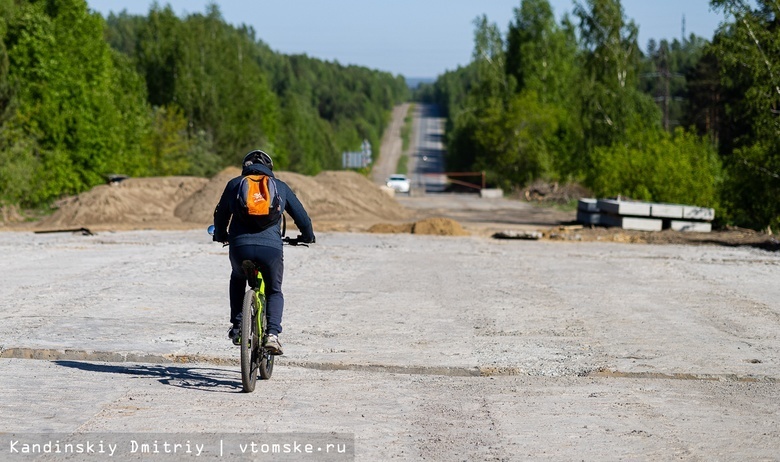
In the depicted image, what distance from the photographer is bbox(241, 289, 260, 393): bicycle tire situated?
316 inches

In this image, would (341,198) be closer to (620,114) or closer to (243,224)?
(620,114)

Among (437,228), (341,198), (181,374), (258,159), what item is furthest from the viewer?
(341,198)

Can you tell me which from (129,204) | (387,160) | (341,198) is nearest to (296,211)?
(129,204)

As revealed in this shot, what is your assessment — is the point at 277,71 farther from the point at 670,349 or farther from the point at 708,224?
the point at 670,349

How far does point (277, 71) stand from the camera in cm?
19338

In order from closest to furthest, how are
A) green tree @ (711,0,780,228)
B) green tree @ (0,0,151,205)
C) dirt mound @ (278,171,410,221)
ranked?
1. green tree @ (711,0,780,228)
2. dirt mound @ (278,171,410,221)
3. green tree @ (0,0,151,205)

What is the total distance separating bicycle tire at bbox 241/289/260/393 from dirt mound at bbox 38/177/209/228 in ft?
81.2

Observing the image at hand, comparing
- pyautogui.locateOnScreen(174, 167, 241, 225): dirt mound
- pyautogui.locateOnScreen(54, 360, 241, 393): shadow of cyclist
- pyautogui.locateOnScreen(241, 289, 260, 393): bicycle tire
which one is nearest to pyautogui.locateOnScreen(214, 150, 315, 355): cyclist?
pyautogui.locateOnScreen(241, 289, 260, 393): bicycle tire

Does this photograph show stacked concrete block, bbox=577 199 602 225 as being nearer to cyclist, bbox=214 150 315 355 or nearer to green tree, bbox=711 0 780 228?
green tree, bbox=711 0 780 228

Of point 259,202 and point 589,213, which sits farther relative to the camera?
point 589,213

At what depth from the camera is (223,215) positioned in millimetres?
8664

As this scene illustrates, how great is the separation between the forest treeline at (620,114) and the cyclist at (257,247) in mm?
21545

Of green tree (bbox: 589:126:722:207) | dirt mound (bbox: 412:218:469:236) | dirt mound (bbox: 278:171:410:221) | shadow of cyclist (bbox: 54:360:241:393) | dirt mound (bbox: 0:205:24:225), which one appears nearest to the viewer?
shadow of cyclist (bbox: 54:360:241:393)

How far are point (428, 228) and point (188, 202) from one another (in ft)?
31.4
